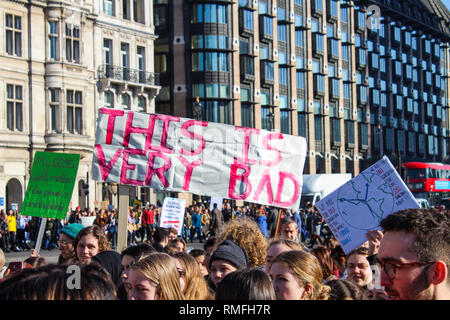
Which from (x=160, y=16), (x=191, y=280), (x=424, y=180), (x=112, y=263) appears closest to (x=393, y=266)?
(x=191, y=280)

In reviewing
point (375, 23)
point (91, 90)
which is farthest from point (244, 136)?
point (375, 23)

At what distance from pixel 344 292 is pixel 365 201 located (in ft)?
11.8

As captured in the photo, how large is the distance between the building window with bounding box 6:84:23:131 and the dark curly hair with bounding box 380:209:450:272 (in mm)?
36117

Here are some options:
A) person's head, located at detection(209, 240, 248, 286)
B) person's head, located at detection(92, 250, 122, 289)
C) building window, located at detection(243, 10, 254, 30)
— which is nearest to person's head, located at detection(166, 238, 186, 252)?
person's head, located at detection(92, 250, 122, 289)

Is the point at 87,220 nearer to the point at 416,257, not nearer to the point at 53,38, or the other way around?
the point at 53,38

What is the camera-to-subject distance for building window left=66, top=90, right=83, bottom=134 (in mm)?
40719

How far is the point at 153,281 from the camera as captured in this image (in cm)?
483

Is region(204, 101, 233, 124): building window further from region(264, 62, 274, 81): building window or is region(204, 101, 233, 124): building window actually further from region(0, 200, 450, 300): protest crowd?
region(0, 200, 450, 300): protest crowd

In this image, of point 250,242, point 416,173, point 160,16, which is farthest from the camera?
point 160,16

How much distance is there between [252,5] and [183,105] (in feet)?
30.0

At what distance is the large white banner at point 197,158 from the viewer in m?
10.5

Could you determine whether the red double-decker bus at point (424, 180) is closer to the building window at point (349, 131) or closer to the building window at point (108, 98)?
the building window at point (349, 131)

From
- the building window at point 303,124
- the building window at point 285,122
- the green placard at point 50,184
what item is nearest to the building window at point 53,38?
the building window at point 285,122
